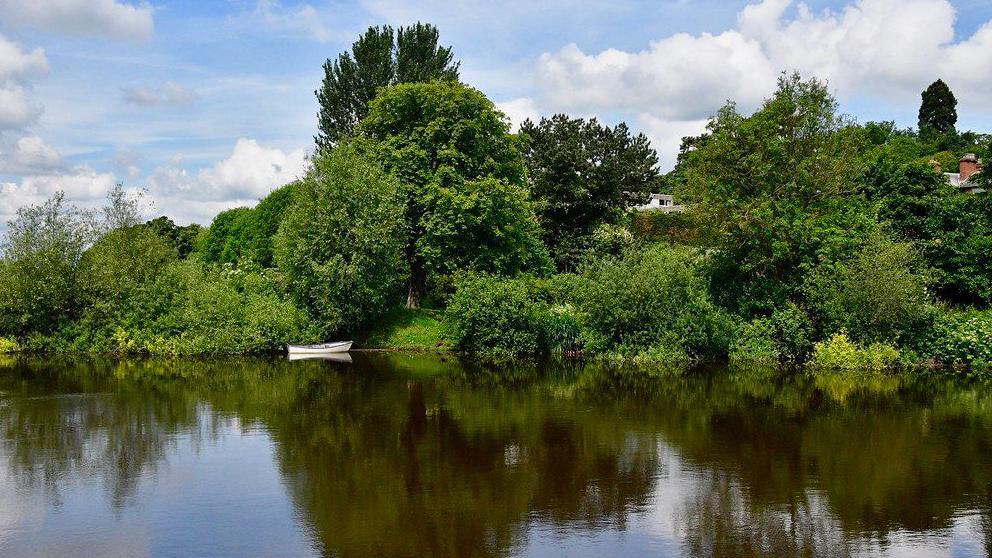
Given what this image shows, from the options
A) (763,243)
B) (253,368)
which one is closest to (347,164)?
(253,368)

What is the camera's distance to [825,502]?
38.4ft

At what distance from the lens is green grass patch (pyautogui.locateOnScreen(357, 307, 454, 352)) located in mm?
33750

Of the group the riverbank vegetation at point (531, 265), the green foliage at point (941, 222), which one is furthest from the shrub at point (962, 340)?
the green foliage at point (941, 222)

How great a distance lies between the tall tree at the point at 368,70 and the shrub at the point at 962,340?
30.2 meters

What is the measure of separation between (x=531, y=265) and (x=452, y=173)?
666cm

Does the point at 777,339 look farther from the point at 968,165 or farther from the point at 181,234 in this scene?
the point at 181,234

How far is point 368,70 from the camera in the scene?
45.1 metres

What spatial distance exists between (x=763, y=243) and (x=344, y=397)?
18365mm

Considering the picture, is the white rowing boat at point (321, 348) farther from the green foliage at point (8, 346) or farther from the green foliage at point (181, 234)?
the green foliage at point (181, 234)

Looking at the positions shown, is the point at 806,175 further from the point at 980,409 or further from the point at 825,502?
the point at 825,502

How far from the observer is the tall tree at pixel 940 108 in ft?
264

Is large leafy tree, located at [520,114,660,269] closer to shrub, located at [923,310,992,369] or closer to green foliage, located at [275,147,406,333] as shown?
green foliage, located at [275,147,406,333]

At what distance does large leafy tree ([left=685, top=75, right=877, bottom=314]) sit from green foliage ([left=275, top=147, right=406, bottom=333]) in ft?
44.5

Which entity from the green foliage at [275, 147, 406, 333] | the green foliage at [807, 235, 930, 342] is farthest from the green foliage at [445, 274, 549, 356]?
the green foliage at [807, 235, 930, 342]
